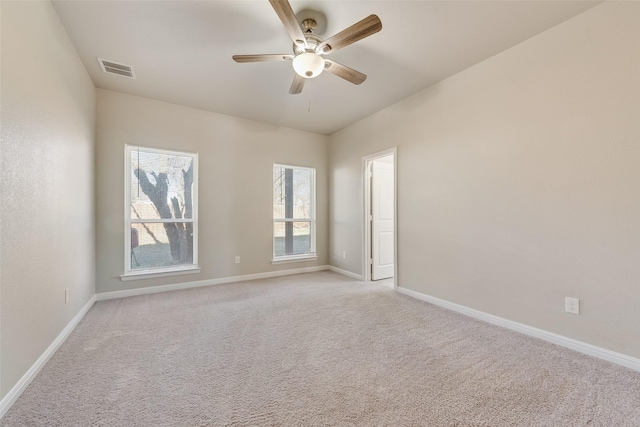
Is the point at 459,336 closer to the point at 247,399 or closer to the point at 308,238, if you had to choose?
the point at 247,399

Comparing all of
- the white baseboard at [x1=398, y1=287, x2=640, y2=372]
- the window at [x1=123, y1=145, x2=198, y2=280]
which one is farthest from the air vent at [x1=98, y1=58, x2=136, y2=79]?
the white baseboard at [x1=398, y1=287, x2=640, y2=372]

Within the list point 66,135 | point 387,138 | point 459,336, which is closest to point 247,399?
point 459,336

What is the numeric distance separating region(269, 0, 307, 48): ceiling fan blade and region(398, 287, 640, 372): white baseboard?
120 inches

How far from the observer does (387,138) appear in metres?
3.86

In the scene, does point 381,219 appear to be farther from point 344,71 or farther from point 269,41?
point 269,41

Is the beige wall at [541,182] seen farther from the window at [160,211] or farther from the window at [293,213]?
the window at [160,211]

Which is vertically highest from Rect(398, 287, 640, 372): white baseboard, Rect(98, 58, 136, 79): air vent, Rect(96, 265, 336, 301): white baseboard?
Rect(98, 58, 136, 79): air vent

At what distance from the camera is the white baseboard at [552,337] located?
1.87 meters

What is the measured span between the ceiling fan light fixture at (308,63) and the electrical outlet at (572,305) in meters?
2.79

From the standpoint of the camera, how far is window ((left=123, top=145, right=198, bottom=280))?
3533 millimetres

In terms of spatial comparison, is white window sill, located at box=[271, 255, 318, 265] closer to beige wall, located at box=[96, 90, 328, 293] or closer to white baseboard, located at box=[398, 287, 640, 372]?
beige wall, located at box=[96, 90, 328, 293]

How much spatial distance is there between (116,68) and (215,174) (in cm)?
167

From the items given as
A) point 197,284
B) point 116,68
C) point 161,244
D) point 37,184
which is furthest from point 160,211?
point 37,184

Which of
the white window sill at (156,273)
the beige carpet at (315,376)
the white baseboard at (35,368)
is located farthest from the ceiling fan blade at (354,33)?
the white window sill at (156,273)
